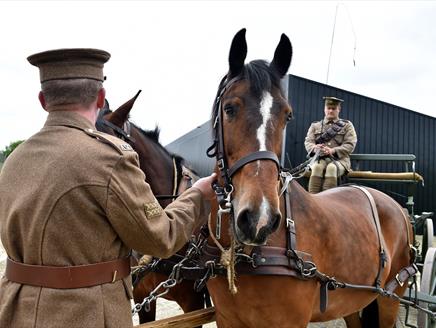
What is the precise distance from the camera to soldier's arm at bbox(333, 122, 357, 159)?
191 inches

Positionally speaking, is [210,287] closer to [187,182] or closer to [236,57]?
[187,182]

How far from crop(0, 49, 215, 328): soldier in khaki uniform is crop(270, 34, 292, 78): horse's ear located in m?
1.10

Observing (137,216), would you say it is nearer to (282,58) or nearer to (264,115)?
(264,115)

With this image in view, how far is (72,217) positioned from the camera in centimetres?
138

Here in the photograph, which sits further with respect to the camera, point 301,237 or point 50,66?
point 301,237

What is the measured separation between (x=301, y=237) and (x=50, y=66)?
164cm

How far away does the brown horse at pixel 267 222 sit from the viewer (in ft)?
6.06

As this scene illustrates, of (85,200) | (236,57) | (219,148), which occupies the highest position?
(236,57)

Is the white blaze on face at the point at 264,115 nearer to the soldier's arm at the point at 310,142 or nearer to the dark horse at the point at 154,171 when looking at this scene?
the dark horse at the point at 154,171

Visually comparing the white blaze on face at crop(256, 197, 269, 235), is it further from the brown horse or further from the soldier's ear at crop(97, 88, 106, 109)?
the soldier's ear at crop(97, 88, 106, 109)

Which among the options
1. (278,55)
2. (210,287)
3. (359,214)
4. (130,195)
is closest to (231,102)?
(278,55)

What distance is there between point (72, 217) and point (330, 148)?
4.10 m

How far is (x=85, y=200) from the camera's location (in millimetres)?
1382

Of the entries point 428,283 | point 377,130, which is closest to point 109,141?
point 428,283
